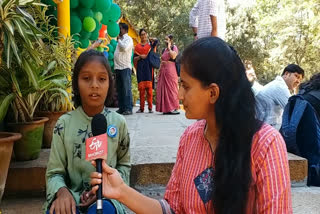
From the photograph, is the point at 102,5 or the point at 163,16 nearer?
the point at 102,5

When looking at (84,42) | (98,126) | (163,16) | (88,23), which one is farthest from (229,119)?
(163,16)

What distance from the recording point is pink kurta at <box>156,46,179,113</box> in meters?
7.34

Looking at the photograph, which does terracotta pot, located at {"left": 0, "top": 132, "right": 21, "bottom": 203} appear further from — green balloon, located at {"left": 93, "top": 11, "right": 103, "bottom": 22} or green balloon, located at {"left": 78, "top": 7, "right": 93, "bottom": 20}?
green balloon, located at {"left": 93, "top": 11, "right": 103, "bottom": 22}

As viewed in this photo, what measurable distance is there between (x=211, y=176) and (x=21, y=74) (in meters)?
2.28

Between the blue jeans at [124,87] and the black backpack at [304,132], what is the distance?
3.88 m

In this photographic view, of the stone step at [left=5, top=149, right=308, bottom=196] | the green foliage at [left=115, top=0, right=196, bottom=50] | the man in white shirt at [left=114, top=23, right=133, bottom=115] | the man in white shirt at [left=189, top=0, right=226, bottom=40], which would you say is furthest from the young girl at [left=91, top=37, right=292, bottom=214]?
the green foliage at [left=115, top=0, right=196, bottom=50]

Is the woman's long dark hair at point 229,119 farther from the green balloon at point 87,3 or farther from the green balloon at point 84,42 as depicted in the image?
the green balloon at point 84,42

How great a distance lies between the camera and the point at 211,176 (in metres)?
1.29

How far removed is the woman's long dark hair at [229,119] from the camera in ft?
3.94

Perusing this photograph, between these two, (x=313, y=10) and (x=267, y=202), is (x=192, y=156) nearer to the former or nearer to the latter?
(x=267, y=202)

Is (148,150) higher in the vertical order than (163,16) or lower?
lower

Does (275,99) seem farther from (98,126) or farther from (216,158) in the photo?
(98,126)

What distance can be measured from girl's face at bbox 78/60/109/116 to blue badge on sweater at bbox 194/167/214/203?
917 mm

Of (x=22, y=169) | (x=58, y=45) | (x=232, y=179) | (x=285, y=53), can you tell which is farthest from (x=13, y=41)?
(x=285, y=53)
